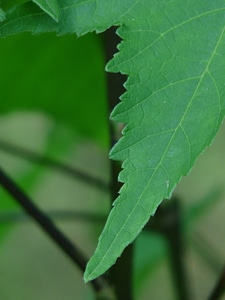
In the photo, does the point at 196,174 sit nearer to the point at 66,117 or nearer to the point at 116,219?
the point at 66,117

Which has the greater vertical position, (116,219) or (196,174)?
(116,219)

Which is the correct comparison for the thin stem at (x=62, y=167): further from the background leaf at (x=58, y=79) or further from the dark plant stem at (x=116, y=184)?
the dark plant stem at (x=116, y=184)

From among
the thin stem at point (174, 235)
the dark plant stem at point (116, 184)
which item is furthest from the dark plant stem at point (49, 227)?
the thin stem at point (174, 235)

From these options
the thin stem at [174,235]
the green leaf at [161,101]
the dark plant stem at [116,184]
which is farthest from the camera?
the thin stem at [174,235]

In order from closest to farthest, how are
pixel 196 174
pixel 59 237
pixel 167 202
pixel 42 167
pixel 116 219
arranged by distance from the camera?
pixel 116 219, pixel 59 237, pixel 167 202, pixel 42 167, pixel 196 174

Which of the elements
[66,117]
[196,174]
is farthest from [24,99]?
[196,174]

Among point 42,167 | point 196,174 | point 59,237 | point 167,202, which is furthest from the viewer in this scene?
point 196,174

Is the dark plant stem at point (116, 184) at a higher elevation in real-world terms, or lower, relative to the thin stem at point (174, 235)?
higher

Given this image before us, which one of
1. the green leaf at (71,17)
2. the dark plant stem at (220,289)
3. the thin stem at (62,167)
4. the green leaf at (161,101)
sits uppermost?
the green leaf at (71,17)
